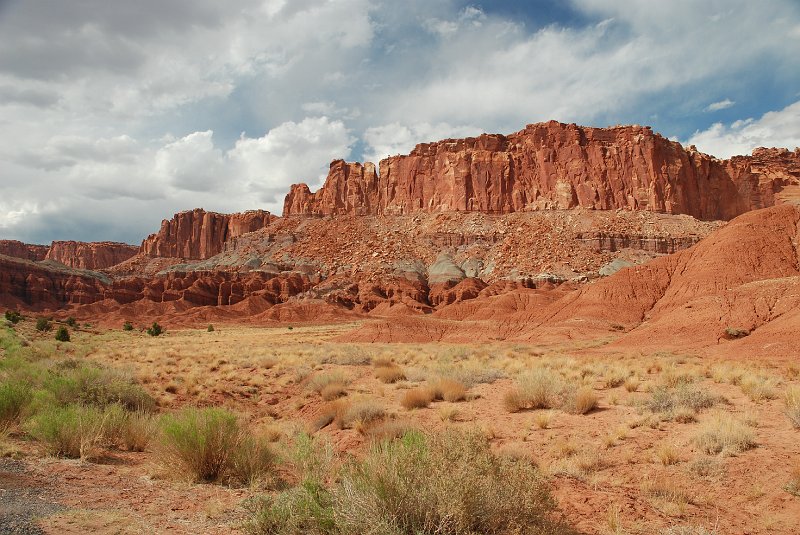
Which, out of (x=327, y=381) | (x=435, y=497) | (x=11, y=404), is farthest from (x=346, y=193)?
(x=435, y=497)

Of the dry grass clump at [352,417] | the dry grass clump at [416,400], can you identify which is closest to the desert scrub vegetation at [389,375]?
the dry grass clump at [416,400]

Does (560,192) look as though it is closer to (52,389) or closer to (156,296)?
(156,296)

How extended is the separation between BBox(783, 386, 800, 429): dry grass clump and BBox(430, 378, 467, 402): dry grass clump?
6539mm

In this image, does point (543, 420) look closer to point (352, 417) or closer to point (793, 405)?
point (352, 417)

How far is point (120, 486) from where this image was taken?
6.30 metres

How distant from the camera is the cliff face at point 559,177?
99.4m

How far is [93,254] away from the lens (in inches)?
7648

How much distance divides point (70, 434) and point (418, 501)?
19.9 feet

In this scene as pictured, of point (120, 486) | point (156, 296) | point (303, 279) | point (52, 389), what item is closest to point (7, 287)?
point (156, 296)

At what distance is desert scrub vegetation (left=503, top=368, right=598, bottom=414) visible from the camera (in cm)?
1084

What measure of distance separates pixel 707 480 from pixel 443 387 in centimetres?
704

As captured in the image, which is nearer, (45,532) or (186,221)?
(45,532)

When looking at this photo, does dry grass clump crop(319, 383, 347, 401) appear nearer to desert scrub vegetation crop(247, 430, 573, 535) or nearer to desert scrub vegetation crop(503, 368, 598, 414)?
desert scrub vegetation crop(503, 368, 598, 414)

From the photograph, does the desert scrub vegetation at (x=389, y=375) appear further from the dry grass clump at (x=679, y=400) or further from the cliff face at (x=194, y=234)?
the cliff face at (x=194, y=234)
